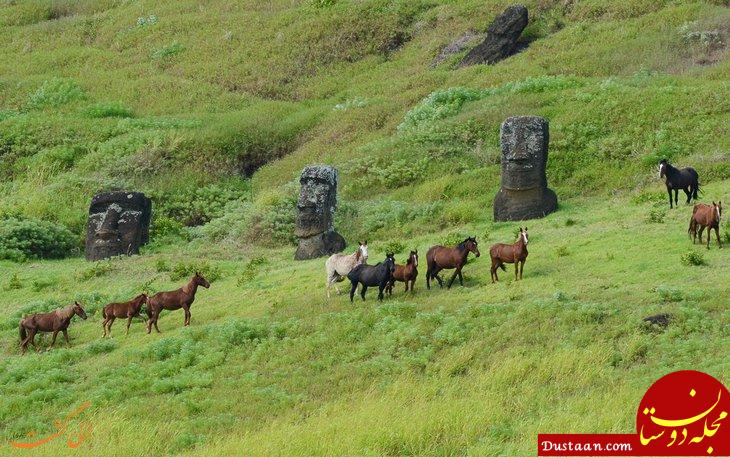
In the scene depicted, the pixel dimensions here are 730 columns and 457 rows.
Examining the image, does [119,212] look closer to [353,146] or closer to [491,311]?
[353,146]

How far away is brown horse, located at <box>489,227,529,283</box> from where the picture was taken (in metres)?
24.9


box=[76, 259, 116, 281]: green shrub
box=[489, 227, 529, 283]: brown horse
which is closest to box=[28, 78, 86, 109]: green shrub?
box=[76, 259, 116, 281]: green shrub

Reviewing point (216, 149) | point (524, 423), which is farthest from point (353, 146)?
point (524, 423)

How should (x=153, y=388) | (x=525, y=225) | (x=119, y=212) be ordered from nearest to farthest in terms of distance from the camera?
(x=153, y=388), (x=525, y=225), (x=119, y=212)

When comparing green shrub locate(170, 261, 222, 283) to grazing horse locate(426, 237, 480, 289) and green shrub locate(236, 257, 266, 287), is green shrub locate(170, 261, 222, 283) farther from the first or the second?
grazing horse locate(426, 237, 480, 289)

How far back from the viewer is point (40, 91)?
58.2 metres

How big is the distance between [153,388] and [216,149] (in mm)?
28453

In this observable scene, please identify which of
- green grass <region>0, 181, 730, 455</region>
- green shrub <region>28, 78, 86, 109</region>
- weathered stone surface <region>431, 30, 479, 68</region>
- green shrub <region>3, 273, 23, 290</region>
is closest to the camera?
green grass <region>0, 181, 730, 455</region>

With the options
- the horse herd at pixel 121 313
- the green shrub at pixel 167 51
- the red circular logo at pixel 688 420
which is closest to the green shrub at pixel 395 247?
the horse herd at pixel 121 313

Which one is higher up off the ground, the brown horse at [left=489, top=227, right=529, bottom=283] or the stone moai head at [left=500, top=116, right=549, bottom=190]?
the stone moai head at [left=500, top=116, right=549, bottom=190]

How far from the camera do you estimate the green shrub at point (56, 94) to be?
56812mm

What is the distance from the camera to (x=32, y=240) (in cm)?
3772

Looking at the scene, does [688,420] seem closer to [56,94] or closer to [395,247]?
[395,247]

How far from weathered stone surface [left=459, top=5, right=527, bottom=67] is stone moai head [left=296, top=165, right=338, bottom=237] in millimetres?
21629
